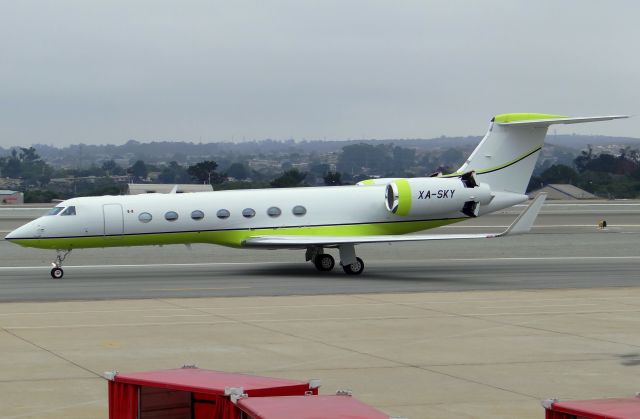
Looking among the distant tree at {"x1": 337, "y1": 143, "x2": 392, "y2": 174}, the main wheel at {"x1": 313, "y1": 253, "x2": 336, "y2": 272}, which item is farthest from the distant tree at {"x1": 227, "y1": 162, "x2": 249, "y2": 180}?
the main wheel at {"x1": 313, "y1": 253, "x2": 336, "y2": 272}

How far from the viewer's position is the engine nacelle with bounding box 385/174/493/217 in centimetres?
3123

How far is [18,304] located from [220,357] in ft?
28.9

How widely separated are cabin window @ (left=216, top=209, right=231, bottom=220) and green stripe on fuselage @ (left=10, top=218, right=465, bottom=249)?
17.8 inches

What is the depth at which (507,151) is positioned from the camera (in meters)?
33.6

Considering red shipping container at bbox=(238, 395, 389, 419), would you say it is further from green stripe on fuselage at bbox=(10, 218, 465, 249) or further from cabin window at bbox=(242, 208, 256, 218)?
cabin window at bbox=(242, 208, 256, 218)

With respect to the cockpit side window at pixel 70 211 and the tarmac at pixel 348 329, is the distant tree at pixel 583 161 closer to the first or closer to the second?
the tarmac at pixel 348 329

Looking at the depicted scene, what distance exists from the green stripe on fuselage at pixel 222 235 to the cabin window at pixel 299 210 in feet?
1.56

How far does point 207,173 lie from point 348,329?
185 ft

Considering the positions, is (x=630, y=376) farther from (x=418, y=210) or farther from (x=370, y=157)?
(x=370, y=157)

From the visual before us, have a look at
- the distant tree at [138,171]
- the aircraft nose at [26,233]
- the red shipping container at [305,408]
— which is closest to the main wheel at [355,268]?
the aircraft nose at [26,233]

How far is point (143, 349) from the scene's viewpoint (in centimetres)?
1636

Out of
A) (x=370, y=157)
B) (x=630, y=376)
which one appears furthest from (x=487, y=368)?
(x=370, y=157)

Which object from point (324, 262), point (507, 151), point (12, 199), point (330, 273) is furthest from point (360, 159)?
point (330, 273)

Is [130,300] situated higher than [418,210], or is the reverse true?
[418,210]
